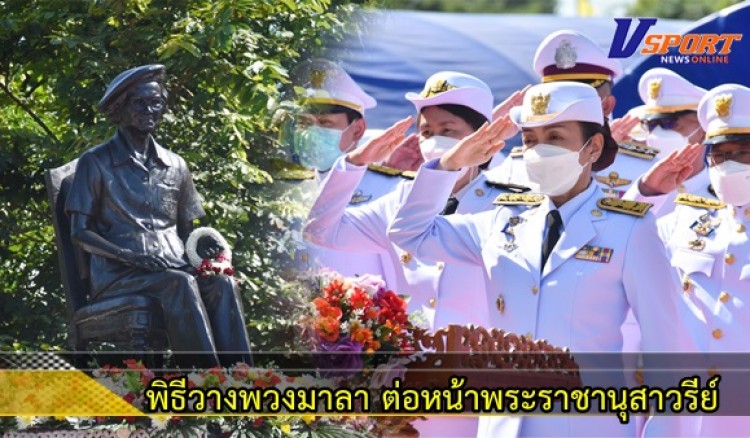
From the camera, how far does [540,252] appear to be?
6.27m

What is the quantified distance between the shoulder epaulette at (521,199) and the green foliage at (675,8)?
1.62 metres

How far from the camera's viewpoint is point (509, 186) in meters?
7.03

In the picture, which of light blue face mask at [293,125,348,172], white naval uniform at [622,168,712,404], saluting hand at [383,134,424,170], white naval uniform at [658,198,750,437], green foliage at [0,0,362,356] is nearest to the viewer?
white naval uniform at [658,198,750,437]

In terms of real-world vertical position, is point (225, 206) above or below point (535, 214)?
below

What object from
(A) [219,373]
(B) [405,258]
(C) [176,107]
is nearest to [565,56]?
(B) [405,258]

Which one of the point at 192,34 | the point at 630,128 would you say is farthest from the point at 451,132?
the point at 192,34

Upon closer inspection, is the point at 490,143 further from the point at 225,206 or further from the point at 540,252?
the point at 225,206

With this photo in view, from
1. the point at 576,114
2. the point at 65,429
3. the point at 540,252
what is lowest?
the point at 65,429

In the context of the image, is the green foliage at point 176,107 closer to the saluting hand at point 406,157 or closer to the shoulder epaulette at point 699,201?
the saluting hand at point 406,157

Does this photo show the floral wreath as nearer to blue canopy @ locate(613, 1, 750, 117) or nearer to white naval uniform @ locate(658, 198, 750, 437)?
white naval uniform @ locate(658, 198, 750, 437)

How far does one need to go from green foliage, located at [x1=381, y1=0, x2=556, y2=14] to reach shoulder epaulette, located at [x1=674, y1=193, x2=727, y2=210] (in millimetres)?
1032

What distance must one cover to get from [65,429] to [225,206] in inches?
110

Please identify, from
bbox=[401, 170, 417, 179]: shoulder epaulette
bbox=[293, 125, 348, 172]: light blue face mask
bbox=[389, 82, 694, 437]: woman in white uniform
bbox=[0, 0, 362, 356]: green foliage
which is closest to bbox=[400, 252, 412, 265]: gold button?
bbox=[401, 170, 417, 179]: shoulder epaulette

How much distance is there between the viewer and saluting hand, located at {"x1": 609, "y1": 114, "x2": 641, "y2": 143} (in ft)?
25.7
